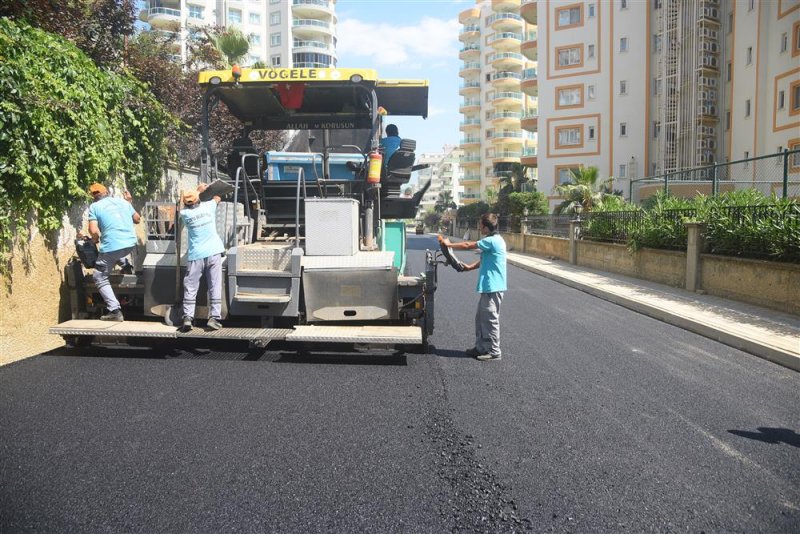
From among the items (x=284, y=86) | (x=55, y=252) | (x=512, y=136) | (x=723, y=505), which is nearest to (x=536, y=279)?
(x=284, y=86)

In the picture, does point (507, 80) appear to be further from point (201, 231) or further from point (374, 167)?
point (201, 231)

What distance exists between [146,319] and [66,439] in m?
2.96

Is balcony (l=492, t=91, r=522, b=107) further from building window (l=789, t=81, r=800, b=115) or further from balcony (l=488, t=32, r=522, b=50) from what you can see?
building window (l=789, t=81, r=800, b=115)

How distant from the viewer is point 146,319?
23.8 feet

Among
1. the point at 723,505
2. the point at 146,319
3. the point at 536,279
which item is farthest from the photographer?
the point at 536,279

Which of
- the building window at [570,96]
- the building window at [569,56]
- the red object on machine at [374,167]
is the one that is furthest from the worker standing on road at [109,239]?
the building window at [569,56]

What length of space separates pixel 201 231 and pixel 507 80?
67.9 metres

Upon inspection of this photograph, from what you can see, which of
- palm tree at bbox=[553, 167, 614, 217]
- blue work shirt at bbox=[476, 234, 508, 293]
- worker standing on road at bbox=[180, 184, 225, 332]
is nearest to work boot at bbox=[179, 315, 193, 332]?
worker standing on road at bbox=[180, 184, 225, 332]

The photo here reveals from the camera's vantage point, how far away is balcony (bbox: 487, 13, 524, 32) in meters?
70.2

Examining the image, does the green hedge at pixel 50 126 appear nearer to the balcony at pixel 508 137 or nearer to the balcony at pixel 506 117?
the balcony at pixel 508 137

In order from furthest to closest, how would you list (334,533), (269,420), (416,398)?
(416,398) < (269,420) < (334,533)

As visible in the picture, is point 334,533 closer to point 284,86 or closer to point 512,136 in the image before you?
point 284,86

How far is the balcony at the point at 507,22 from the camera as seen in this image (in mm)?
70250

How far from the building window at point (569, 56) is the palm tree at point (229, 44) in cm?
2762
